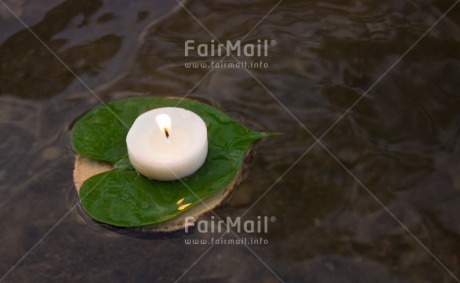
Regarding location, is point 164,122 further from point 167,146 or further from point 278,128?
point 278,128

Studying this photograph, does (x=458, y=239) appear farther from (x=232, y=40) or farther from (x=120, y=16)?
(x=120, y=16)

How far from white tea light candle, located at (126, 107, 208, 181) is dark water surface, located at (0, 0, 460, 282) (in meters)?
0.12

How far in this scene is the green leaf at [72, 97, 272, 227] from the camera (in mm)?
1157

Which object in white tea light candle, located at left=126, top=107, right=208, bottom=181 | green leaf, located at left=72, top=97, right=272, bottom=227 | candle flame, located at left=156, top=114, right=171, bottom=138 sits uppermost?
candle flame, located at left=156, top=114, right=171, bottom=138

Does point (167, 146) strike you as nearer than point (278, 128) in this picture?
Yes

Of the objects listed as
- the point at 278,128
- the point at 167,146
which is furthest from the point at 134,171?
the point at 278,128

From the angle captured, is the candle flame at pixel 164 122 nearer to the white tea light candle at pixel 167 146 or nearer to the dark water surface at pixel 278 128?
the white tea light candle at pixel 167 146

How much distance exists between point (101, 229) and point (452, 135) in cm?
75

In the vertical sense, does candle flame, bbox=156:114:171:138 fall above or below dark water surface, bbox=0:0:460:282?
above

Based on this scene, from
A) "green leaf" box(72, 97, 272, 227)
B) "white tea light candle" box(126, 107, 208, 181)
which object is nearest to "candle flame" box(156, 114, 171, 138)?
"white tea light candle" box(126, 107, 208, 181)

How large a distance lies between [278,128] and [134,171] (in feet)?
1.07

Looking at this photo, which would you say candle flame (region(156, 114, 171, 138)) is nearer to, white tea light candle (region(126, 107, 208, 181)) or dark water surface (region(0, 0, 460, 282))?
white tea light candle (region(126, 107, 208, 181))

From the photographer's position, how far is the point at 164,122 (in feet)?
3.80

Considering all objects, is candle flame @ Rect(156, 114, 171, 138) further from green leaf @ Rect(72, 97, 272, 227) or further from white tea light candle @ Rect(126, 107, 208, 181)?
green leaf @ Rect(72, 97, 272, 227)
